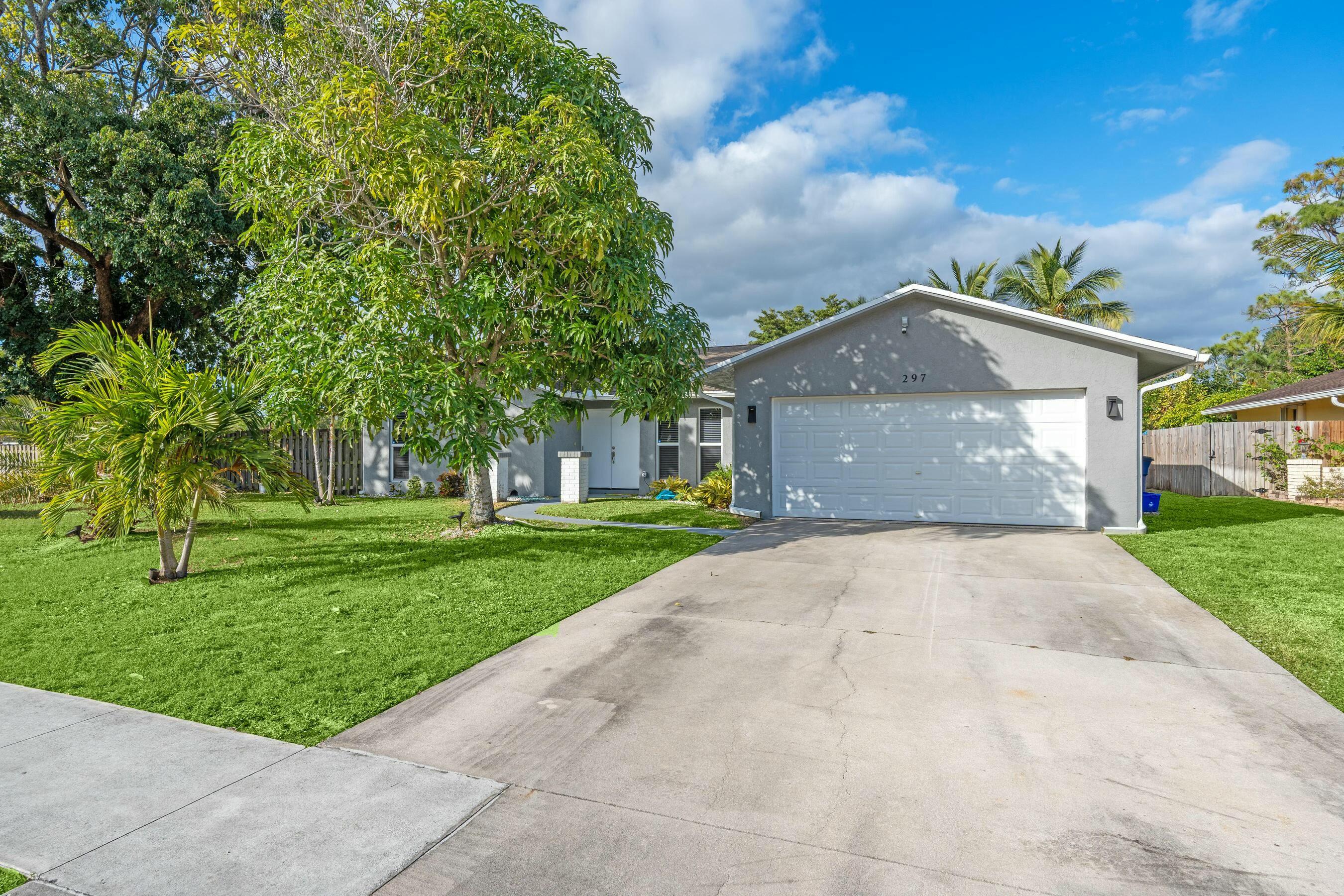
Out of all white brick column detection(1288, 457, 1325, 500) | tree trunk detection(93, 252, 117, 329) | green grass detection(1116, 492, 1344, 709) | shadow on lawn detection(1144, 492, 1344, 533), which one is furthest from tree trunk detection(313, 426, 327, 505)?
white brick column detection(1288, 457, 1325, 500)

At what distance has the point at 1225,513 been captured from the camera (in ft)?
41.1

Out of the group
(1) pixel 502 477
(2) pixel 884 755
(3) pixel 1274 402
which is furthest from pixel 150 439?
(3) pixel 1274 402

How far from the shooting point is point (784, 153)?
1734cm

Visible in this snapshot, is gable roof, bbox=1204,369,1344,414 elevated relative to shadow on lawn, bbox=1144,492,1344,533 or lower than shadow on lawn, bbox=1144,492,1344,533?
elevated

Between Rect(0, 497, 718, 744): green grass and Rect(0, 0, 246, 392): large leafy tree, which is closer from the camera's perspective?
Rect(0, 497, 718, 744): green grass

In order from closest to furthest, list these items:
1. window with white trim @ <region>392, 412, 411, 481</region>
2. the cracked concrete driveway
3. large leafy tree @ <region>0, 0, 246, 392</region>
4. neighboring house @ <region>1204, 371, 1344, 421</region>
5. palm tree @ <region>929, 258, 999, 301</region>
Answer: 1. the cracked concrete driveway
2. large leafy tree @ <region>0, 0, 246, 392</region>
3. neighboring house @ <region>1204, 371, 1344, 421</region>
4. window with white trim @ <region>392, 412, 411, 481</region>
5. palm tree @ <region>929, 258, 999, 301</region>

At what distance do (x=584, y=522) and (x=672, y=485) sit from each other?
383cm

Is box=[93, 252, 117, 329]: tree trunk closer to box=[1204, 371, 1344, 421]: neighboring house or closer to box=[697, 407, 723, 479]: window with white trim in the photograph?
box=[697, 407, 723, 479]: window with white trim

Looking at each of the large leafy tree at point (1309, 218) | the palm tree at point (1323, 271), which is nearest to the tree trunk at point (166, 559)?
the palm tree at point (1323, 271)

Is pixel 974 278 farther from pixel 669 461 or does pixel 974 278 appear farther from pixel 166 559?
pixel 166 559

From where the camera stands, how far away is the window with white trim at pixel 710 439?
1520 centimetres

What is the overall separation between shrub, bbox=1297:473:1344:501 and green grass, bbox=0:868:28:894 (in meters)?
19.5

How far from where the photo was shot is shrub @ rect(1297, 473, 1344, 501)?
45.8 feet

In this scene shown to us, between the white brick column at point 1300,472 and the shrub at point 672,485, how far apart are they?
13244 millimetres
